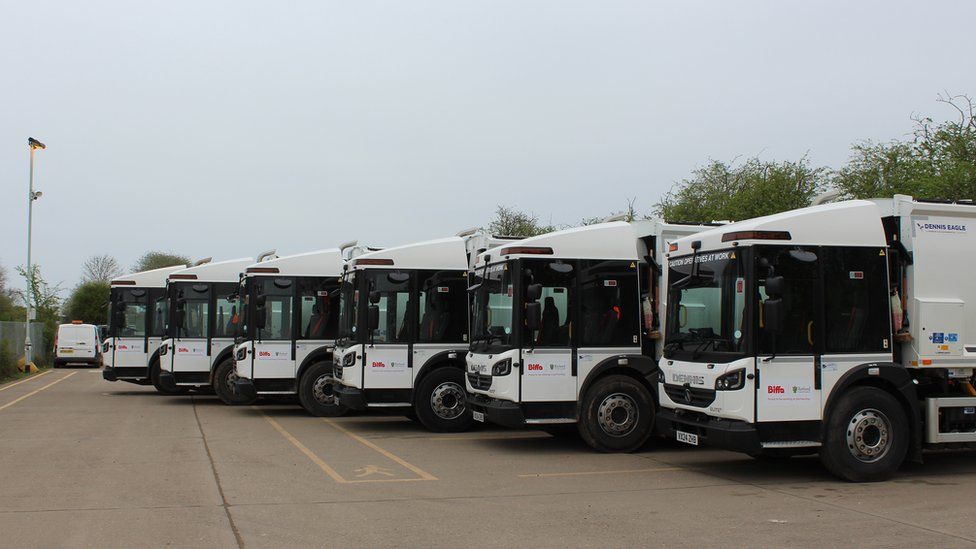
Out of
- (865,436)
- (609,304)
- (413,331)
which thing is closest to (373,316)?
(413,331)

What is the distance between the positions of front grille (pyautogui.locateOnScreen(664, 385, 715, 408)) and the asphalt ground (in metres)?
0.93

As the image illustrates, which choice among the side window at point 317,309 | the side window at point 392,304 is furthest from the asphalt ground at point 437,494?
the side window at point 317,309

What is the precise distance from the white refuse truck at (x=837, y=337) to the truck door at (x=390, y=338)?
18.8 ft

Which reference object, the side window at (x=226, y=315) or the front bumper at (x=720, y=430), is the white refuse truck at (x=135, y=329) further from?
the front bumper at (x=720, y=430)

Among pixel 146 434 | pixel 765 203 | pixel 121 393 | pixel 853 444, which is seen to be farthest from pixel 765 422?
pixel 121 393

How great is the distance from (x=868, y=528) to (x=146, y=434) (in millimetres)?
11720

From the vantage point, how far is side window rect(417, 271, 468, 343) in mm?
15234

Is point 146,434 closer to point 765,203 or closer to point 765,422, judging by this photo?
point 765,422

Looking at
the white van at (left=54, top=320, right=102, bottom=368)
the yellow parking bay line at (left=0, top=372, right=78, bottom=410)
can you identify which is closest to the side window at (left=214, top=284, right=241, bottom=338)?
the yellow parking bay line at (left=0, top=372, right=78, bottom=410)

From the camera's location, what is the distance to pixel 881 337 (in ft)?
33.2

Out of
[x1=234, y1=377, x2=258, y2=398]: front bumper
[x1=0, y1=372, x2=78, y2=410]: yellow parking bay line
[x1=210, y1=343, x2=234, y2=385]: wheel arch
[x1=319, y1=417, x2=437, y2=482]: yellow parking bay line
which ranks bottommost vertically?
[x1=0, y1=372, x2=78, y2=410]: yellow parking bay line

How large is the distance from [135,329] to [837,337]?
18.8 m

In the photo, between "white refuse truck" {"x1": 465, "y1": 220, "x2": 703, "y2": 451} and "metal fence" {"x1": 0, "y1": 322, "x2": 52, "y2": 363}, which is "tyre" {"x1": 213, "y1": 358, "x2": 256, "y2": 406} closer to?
"white refuse truck" {"x1": 465, "y1": 220, "x2": 703, "y2": 451}

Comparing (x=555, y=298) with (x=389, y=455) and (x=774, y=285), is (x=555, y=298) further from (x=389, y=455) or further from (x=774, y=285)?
(x=774, y=285)
